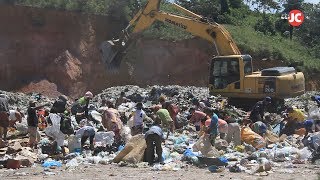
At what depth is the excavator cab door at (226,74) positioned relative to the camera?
19386mm

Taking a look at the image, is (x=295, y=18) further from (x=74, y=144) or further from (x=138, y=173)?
(x=138, y=173)

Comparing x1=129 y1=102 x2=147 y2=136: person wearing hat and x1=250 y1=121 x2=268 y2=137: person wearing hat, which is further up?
x1=129 y1=102 x2=147 y2=136: person wearing hat

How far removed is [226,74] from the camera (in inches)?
774

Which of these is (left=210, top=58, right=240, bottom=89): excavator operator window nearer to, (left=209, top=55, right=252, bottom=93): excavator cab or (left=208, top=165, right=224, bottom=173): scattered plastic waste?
(left=209, top=55, right=252, bottom=93): excavator cab

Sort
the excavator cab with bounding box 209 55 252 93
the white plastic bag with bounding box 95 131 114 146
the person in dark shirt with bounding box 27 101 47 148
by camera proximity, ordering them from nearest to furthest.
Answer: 1. the white plastic bag with bounding box 95 131 114 146
2. the person in dark shirt with bounding box 27 101 47 148
3. the excavator cab with bounding box 209 55 252 93

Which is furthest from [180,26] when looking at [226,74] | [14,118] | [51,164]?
[51,164]

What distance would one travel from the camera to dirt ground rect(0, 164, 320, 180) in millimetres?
9812

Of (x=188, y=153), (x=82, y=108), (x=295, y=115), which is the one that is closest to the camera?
(x=188, y=153)

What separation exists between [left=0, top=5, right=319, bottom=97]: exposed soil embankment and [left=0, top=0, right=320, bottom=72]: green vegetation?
0.77m

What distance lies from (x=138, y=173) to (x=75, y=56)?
2538cm

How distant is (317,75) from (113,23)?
1356 cm

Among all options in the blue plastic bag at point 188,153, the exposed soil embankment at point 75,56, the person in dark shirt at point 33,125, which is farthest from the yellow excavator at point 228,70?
the exposed soil embankment at point 75,56

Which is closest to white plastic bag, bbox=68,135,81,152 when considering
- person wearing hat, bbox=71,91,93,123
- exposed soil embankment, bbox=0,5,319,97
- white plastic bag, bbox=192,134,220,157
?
white plastic bag, bbox=192,134,220,157

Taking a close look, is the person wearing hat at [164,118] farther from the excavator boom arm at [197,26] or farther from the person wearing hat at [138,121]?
the excavator boom arm at [197,26]
